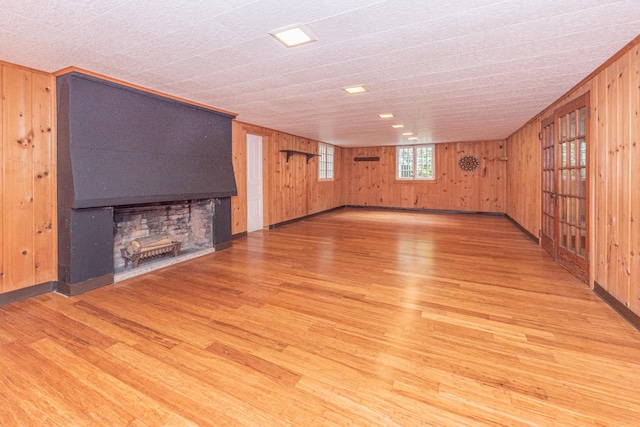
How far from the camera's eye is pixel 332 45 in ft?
8.44

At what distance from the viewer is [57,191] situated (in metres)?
3.23

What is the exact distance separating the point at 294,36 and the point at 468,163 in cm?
867

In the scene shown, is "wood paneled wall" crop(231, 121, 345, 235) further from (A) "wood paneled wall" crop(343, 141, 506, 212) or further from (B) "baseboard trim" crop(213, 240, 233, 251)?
(A) "wood paneled wall" crop(343, 141, 506, 212)

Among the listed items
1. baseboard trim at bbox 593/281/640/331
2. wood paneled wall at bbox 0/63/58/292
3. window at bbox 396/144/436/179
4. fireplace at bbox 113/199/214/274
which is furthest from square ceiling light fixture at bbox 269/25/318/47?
window at bbox 396/144/436/179

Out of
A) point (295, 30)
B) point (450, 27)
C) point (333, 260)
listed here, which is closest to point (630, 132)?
point (450, 27)

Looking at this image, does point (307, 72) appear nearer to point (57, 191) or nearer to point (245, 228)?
point (57, 191)

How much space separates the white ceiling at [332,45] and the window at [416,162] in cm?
586

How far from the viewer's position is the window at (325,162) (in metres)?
9.62

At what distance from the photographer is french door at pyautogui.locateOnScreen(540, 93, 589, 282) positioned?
3.46 metres

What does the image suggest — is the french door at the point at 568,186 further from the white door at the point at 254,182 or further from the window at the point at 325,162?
the window at the point at 325,162

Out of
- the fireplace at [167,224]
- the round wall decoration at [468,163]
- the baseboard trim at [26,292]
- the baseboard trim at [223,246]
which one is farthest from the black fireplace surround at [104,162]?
the round wall decoration at [468,163]

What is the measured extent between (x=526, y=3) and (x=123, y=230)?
4578mm

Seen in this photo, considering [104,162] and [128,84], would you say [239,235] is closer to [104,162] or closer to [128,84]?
[104,162]

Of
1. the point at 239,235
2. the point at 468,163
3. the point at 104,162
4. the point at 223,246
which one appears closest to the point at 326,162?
the point at 468,163
